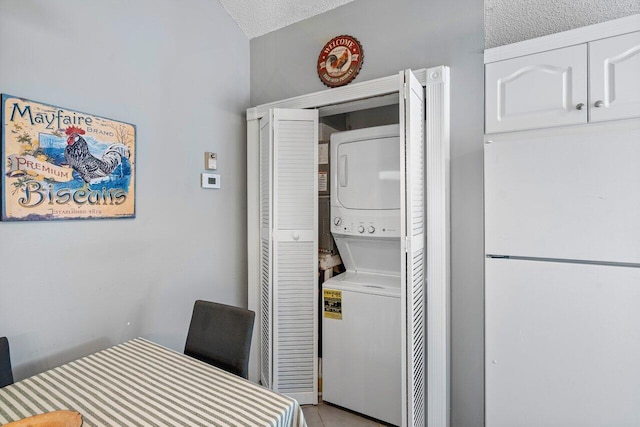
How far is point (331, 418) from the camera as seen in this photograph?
210cm

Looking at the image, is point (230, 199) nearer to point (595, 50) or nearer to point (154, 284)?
point (154, 284)

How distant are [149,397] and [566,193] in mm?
1842

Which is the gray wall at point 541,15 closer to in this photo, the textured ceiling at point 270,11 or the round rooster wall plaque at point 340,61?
the round rooster wall plaque at point 340,61

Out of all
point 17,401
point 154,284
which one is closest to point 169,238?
point 154,284

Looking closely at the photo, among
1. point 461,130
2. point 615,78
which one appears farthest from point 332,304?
point 615,78

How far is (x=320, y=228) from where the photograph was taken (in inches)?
105

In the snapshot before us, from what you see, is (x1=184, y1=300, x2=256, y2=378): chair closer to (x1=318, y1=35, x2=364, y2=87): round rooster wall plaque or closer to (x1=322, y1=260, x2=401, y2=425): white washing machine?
(x1=322, y1=260, x2=401, y2=425): white washing machine

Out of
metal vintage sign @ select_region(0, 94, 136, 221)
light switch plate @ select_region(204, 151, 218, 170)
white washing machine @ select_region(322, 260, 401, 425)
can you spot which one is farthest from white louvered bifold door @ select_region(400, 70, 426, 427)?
metal vintage sign @ select_region(0, 94, 136, 221)

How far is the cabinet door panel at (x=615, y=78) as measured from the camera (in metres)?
1.27

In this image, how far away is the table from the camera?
3.32 ft

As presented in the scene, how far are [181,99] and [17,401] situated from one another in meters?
1.71

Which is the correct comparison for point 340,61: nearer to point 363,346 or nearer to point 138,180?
point 138,180

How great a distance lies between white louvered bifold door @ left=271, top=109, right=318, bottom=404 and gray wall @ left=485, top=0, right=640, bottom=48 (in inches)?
44.8

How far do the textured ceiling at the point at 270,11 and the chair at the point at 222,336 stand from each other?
2.09m
